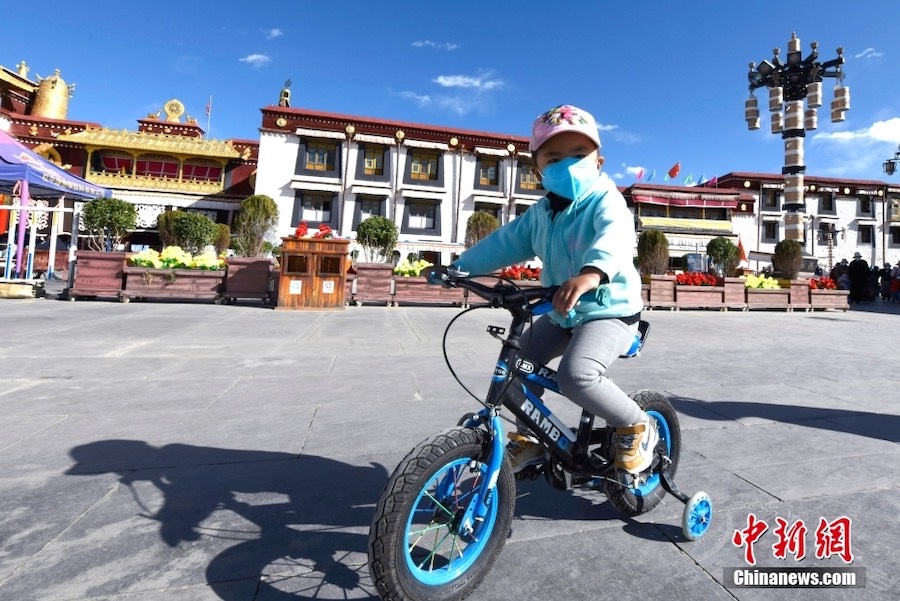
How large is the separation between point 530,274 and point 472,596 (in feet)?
40.4

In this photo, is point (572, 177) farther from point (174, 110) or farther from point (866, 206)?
point (866, 206)

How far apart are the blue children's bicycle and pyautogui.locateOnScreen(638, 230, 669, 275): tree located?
1601 centimetres

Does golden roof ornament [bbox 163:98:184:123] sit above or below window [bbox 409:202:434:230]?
above

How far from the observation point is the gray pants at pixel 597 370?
1493mm

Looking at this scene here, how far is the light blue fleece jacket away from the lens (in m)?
1.50

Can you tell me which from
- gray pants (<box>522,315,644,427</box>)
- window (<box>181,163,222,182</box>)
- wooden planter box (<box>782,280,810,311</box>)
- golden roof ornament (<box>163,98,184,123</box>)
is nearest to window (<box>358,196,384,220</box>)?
window (<box>181,163,222,182</box>)

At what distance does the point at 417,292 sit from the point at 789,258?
13.4 m

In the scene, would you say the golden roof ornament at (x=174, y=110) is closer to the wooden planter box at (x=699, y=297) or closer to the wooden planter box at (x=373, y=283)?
the wooden planter box at (x=373, y=283)

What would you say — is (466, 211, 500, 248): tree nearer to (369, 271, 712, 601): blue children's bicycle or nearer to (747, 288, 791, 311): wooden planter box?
(747, 288, 791, 311): wooden planter box

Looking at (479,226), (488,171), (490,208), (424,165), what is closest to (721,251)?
(479,226)

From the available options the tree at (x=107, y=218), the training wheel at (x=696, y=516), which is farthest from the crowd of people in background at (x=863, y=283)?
the tree at (x=107, y=218)

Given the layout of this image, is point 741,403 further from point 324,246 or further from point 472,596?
point 324,246

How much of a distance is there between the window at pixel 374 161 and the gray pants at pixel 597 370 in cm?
2795

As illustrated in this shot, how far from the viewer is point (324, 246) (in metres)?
10.5
